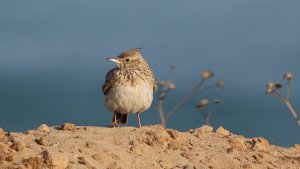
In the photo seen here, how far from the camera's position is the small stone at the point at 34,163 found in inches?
380

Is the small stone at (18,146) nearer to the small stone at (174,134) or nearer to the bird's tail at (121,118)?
the small stone at (174,134)

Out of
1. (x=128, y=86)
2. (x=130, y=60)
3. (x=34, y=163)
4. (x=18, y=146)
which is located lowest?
(x=34, y=163)

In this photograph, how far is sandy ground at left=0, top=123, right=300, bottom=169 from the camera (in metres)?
9.99

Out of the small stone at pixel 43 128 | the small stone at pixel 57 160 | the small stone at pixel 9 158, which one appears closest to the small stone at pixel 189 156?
the small stone at pixel 57 160

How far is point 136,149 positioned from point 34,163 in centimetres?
163

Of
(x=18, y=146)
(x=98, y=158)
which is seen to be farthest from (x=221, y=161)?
(x=18, y=146)

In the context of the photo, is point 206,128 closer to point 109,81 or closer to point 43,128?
point 109,81

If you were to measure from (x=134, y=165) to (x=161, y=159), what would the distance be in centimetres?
53

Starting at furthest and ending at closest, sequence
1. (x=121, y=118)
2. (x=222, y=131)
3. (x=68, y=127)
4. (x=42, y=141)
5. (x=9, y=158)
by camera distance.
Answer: (x=121, y=118) → (x=222, y=131) → (x=68, y=127) → (x=42, y=141) → (x=9, y=158)

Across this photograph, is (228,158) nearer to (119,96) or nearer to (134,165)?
(134,165)

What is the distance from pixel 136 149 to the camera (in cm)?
1074

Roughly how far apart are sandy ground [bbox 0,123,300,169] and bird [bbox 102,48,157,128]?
45.2 inches

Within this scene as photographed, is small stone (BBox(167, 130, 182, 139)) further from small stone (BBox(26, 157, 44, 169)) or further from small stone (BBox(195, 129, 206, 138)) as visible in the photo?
small stone (BBox(26, 157, 44, 169))

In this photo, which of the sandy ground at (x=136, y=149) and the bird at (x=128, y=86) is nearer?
the sandy ground at (x=136, y=149)
